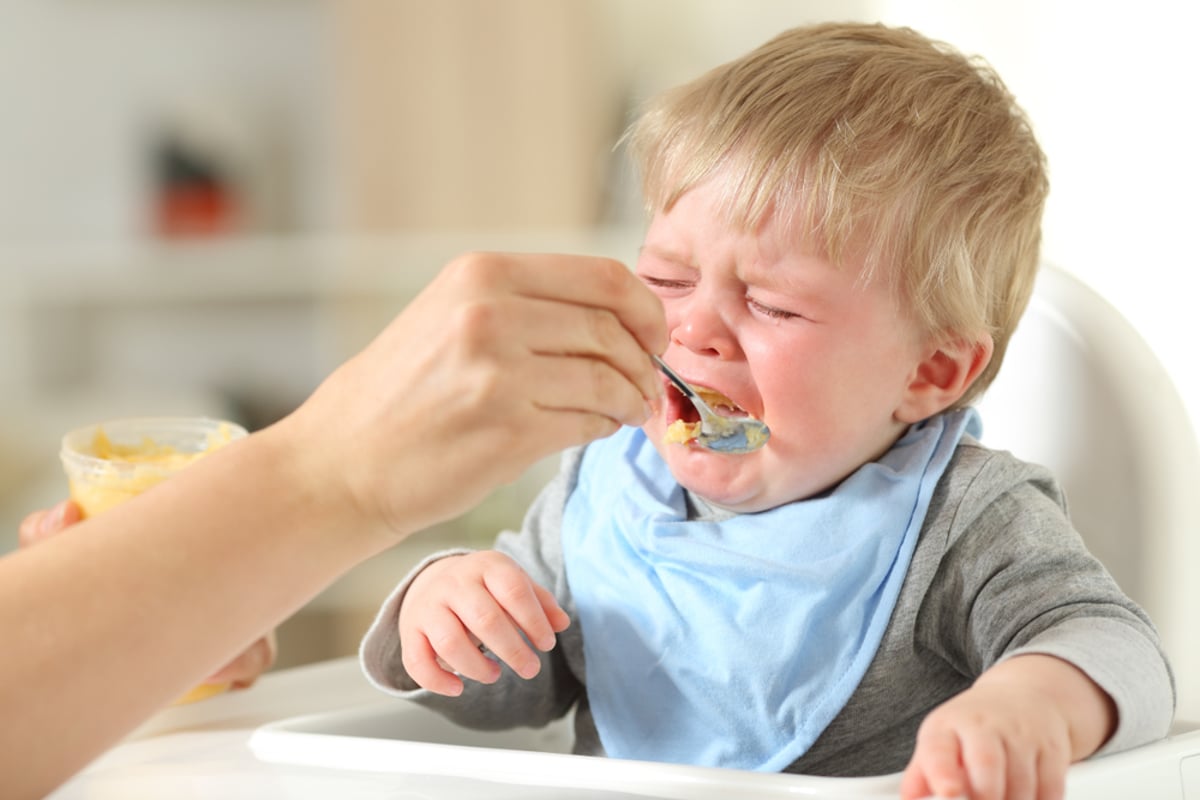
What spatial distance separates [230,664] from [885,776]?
0.50m

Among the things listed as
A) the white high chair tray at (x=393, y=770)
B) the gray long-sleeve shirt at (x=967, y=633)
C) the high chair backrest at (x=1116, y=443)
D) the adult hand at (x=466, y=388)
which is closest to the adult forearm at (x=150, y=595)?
the adult hand at (x=466, y=388)

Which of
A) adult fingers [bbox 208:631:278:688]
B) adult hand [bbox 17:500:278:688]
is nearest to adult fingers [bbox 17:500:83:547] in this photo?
adult hand [bbox 17:500:278:688]

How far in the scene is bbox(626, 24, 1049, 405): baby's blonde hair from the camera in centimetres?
83

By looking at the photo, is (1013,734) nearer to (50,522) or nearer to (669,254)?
(669,254)

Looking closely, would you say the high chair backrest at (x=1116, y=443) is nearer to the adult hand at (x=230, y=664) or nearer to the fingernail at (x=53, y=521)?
the adult hand at (x=230, y=664)

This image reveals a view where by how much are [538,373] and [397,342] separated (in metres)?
0.06

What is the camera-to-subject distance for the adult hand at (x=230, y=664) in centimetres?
94

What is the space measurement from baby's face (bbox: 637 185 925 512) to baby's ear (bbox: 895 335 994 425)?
17mm

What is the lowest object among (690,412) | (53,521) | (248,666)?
(248,666)

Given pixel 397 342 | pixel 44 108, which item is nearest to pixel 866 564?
pixel 397 342

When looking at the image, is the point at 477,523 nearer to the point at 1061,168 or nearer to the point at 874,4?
the point at 874,4

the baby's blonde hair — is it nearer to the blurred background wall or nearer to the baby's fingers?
the baby's fingers

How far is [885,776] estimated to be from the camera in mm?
639

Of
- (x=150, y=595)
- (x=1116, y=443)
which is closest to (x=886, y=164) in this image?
(x=1116, y=443)
